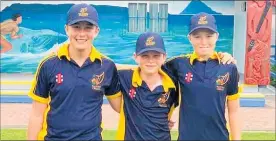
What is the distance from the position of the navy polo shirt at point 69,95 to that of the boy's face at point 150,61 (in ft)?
1.11

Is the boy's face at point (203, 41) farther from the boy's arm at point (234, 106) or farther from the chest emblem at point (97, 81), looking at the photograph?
the chest emblem at point (97, 81)

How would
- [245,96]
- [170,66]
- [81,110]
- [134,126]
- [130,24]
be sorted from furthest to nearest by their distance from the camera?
[130,24] → [245,96] → [170,66] → [134,126] → [81,110]

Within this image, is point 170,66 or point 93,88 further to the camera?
point 170,66

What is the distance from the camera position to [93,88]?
3766 mm

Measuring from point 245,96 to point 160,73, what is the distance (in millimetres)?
8485

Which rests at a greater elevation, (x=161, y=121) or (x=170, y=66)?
(x=170, y=66)

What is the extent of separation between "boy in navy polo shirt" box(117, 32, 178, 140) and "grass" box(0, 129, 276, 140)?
3957mm

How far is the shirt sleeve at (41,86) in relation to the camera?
3770mm

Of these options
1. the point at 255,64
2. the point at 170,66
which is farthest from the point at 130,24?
the point at 170,66

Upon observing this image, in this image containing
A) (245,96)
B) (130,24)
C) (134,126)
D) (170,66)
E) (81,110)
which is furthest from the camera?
(130,24)

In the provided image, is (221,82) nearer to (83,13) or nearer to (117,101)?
(117,101)

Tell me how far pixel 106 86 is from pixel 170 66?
0.65 m

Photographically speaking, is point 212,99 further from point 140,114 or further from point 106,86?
point 106,86

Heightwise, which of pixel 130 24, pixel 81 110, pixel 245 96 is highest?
pixel 130 24
